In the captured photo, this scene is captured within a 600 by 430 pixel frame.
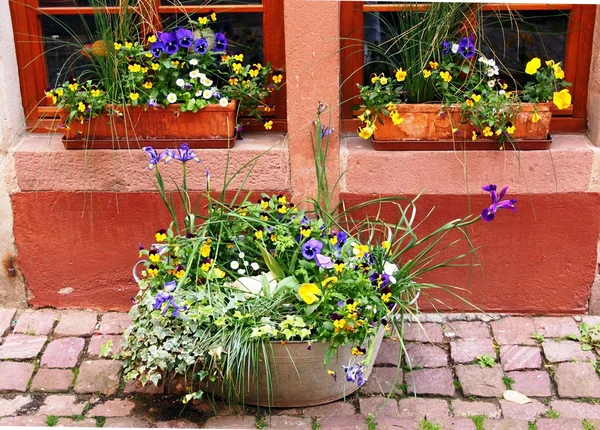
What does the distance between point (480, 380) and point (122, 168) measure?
183cm

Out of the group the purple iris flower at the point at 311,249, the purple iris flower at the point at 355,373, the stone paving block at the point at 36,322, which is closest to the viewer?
the purple iris flower at the point at 355,373

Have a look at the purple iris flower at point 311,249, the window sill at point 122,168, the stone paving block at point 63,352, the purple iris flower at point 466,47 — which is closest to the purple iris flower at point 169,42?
the window sill at point 122,168

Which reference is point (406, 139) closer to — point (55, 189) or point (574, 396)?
point (574, 396)

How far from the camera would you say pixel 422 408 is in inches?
142

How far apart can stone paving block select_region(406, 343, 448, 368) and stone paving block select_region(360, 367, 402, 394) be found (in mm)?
99

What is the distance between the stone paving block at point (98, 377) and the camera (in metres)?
3.72

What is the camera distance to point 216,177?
13.4ft

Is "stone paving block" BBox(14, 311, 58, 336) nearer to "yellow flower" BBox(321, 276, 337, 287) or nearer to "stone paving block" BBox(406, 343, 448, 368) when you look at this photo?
"yellow flower" BBox(321, 276, 337, 287)

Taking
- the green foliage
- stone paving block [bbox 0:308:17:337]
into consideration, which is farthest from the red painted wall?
the green foliage

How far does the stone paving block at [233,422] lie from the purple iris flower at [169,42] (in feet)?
5.15

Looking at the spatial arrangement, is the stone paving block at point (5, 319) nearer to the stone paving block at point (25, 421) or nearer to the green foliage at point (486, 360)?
the stone paving block at point (25, 421)

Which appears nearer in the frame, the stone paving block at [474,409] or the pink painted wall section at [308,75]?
the stone paving block at [474,409]

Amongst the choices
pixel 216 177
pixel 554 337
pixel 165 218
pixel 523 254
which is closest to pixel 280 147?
pixel 216 177

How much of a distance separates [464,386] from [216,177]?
1.42m
